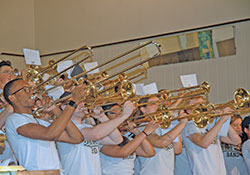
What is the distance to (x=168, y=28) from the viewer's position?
7.82 meters

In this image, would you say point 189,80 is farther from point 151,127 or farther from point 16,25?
point 16,25

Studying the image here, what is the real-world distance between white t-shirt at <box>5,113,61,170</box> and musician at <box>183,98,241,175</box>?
2.15 m

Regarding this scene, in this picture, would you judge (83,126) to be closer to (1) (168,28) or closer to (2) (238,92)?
(2) (238,92)

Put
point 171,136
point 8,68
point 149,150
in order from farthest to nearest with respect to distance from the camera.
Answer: point 171,136
point 149,150
point 8,68

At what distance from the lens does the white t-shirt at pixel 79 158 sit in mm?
3299

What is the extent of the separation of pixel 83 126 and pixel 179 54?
439 centimetres

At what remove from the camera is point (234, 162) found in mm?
5500

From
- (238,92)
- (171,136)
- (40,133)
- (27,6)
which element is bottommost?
(171,136)

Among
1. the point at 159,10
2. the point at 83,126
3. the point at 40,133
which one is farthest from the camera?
the point at 159,10

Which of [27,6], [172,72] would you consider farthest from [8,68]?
[27,6]

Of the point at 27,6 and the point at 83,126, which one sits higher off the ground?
the point at 27,6

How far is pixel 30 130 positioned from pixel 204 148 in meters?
2.44

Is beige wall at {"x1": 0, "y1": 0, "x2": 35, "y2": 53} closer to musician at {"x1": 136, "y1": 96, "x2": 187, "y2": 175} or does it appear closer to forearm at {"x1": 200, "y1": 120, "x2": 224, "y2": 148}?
musician at {"x1": 136, "y1": 96, "x2": 187, "y2": 175}

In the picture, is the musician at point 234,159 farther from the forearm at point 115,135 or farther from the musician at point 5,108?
the musician at point 5,108
